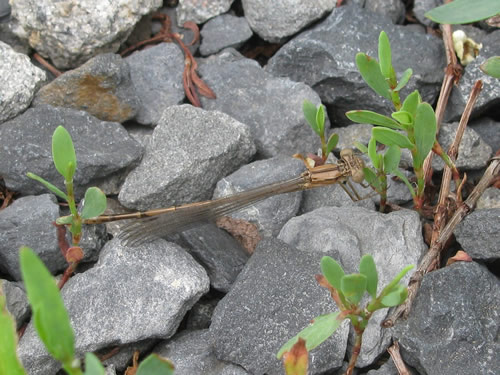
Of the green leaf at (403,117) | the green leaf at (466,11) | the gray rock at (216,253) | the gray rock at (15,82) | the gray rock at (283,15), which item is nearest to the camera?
the green leaf at (466,11)

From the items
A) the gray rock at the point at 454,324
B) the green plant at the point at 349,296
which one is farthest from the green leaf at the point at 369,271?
the gray rock at the point at 454,324

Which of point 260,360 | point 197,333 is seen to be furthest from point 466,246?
point 197,333

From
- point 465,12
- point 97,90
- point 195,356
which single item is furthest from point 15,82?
point 465,12

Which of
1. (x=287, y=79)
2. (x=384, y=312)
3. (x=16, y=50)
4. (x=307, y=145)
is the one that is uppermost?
(x=16, y=50)

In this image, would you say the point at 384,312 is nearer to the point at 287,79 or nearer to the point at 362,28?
the point at 287,79

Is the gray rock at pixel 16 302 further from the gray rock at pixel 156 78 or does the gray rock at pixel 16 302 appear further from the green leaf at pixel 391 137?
the green leaf at pixel 391 137

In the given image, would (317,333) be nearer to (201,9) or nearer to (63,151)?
(63,151)
